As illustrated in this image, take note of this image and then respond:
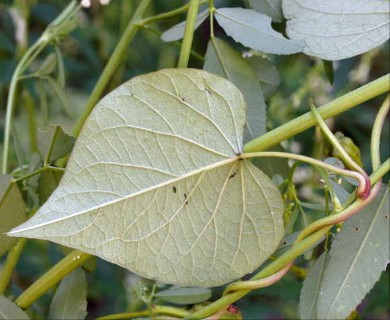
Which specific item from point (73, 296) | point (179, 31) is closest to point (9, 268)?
point (73, 296)

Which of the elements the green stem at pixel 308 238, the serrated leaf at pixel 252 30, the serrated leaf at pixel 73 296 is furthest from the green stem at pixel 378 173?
the serrated leaf at pixel 73 296

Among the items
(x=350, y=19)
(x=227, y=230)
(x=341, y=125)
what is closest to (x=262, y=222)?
(x=227, y=230)

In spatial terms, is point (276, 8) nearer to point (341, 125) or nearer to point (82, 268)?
point (82, 268)

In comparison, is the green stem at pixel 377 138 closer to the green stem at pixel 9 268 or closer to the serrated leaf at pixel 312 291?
the serrated leaf at pixel 312 291

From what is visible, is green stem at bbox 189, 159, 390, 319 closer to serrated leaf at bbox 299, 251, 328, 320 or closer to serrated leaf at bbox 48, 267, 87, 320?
serrated leaf at bbox 299, 251, 328, 320

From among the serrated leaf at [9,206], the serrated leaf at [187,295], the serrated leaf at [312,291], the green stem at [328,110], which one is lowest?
the serrated leaf at [187,295]

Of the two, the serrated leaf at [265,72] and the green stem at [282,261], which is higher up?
the serrated leaf at [265,72]
